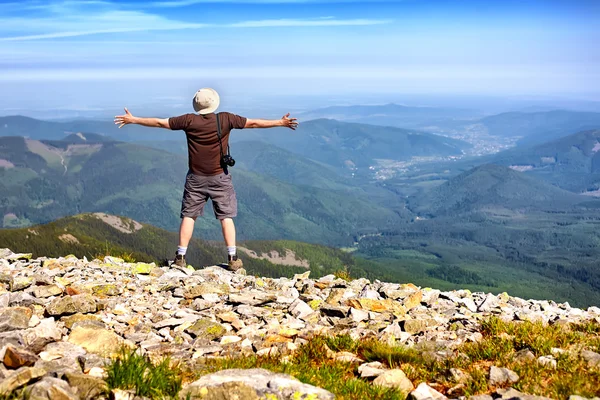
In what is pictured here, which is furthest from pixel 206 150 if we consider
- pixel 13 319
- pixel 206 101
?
pixel 13 319

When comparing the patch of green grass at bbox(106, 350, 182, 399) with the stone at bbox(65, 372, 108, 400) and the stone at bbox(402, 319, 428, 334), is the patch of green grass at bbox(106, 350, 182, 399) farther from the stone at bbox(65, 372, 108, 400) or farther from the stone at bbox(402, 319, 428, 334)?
the stone at bbox(402, 319, 428, 334)

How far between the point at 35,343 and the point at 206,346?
8.10ft

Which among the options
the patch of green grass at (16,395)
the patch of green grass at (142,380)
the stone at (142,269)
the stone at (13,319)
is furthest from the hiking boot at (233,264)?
the patch of green grass at (16,395)

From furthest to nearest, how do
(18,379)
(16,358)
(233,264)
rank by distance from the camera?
(233,264)
(16,358)
(18,379)

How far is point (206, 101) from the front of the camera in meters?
13.1

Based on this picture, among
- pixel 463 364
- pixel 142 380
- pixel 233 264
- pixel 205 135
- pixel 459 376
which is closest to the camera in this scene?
pixel 142 380

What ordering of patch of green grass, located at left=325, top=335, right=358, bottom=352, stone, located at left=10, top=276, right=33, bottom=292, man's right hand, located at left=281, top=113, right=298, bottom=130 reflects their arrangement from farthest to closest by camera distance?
man's right hand, located at left=281, top=113, right=298, bottom=130 → stone, located at left=10, top=276, right=33, bottom=292 → patch of green grass, located at left=325, top=335, right=358, bottom=352

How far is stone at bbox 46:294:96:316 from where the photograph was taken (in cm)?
903

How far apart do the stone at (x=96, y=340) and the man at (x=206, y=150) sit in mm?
6065

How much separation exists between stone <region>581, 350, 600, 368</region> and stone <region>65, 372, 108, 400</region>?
620cm

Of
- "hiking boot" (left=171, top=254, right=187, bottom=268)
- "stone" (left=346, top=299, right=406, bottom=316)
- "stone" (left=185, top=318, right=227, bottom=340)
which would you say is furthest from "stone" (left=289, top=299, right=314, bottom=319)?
"hiking boot" (left=171, top=254, right=187, bottom=268)

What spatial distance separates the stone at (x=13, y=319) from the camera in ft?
25.9

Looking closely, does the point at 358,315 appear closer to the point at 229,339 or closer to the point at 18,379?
the point at 229,339

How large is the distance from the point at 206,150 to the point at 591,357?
386 inches
